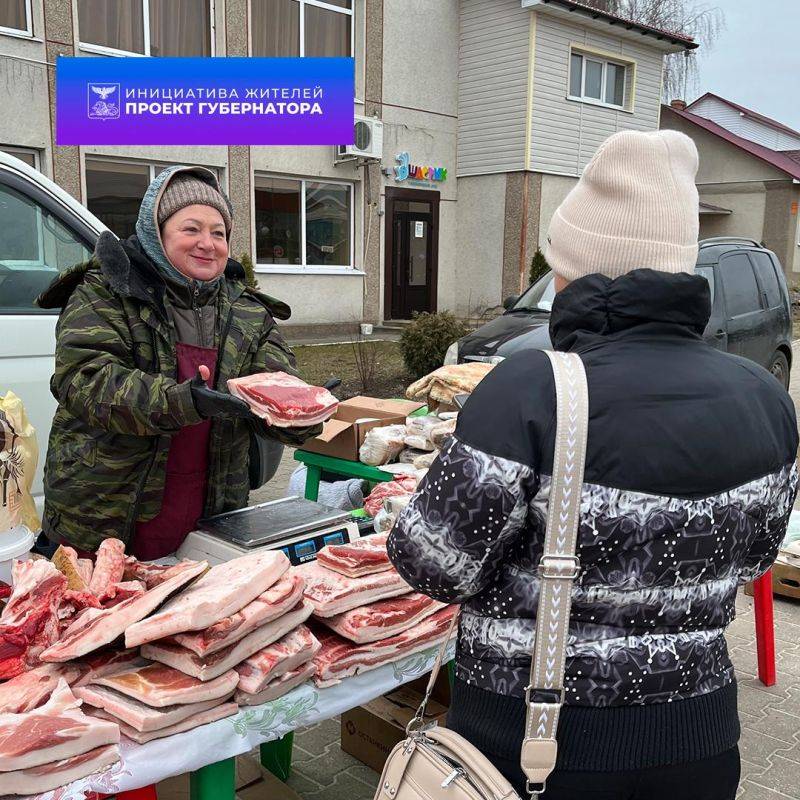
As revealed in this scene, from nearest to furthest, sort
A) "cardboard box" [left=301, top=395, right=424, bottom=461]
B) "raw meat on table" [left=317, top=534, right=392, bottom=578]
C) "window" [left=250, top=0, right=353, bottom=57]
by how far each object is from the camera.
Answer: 1. "raw meat on table" [left=317, top=534, right=392, bottom=578]
2. "cardboard box" [left=301, top=395, right=424, bottom=461]
3. "window" [left=250, top=0, right=353, bottom=57]

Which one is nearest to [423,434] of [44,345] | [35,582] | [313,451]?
[313,451]

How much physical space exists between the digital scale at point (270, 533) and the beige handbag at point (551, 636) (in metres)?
1.21

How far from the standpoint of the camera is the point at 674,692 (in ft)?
4.90

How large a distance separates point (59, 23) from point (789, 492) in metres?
14.6

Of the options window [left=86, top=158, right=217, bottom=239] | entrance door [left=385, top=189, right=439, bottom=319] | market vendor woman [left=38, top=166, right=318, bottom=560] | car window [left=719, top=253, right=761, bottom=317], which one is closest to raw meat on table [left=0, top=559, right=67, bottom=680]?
market vendor woman [left=38, top=166, right=318, bottom=560]

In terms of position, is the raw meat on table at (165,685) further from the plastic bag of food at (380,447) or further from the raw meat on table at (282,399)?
the plastic bag of food at (380,447)

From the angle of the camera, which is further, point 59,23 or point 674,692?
point 59,23

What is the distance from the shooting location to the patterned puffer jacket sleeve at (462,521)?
55.7 inches

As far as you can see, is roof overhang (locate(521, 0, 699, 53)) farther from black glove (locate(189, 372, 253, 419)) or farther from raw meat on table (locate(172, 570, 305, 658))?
raw meat on table (locate(172, 570, 305, 658))

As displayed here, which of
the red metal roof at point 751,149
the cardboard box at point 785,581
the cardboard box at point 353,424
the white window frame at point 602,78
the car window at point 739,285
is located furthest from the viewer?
the red metal roof at point 751,149

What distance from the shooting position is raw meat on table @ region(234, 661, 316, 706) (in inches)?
74.1

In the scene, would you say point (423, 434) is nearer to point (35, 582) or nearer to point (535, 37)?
point (35, 582)

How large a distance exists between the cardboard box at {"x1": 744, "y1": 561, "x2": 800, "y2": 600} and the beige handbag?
4.24m

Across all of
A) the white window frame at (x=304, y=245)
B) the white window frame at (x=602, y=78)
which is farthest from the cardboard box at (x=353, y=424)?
the white window frame at (x=602, y=78)
